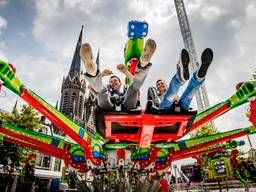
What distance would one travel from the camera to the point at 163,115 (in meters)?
4.06

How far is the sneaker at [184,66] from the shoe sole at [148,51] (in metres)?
0.46

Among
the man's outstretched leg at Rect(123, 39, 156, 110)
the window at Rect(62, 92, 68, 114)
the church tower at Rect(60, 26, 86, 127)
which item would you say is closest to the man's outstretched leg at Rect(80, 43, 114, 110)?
the man's outstretched leg at Rect(123, 39, 156, 110)

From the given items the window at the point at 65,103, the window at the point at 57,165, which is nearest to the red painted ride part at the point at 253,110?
the window at the point at 57,165

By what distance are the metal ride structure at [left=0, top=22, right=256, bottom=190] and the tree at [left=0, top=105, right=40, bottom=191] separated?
312 inches

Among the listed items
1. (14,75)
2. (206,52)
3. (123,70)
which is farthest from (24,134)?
(206,52)

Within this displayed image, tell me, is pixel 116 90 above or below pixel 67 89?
below

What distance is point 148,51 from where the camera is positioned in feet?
10.6

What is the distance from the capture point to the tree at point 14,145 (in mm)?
13641

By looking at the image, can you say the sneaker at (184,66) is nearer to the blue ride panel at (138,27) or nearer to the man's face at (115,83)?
the blue ride panel at (138,27)

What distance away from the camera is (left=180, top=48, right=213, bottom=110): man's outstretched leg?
338 centimetres

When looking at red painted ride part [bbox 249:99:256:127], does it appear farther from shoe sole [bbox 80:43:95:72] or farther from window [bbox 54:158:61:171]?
window [bbox 54:158:61:171]

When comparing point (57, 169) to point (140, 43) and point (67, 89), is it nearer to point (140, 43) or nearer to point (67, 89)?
point (140, 43)

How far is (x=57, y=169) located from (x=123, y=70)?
77.0 feet

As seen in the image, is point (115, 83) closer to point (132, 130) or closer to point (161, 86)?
point (161, 86)
